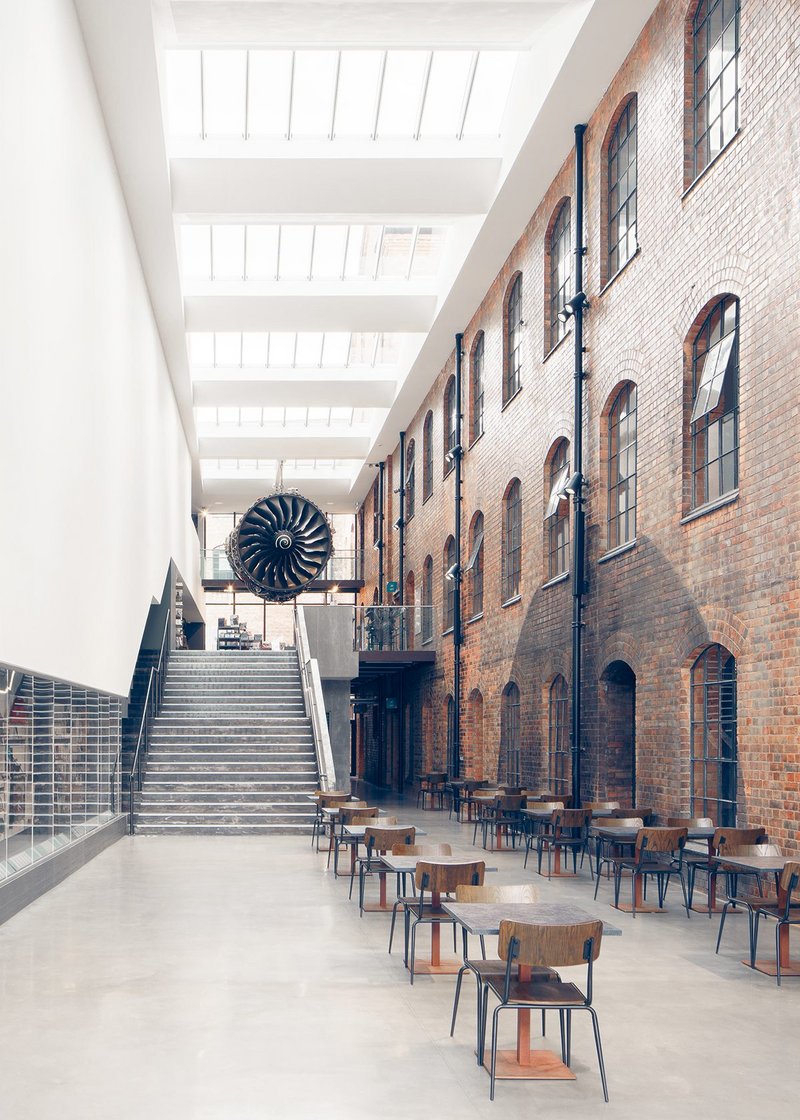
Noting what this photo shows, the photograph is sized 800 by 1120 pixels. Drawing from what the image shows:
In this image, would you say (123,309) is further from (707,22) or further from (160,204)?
(707,22)

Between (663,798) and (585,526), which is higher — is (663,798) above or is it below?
below

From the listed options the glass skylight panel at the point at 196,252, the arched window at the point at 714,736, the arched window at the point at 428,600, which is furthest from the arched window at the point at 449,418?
the arched window at the point at 714,736

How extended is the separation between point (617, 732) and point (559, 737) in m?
2.25

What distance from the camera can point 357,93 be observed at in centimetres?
1603

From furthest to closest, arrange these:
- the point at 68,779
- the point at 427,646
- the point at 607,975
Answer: the point at 427,646, the point at 68,779, the point at 607,975

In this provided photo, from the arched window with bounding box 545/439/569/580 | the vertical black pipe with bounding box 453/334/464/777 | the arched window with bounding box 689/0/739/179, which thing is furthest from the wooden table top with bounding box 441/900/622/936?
the vertical black pipe with bounding box 453/334/464/777

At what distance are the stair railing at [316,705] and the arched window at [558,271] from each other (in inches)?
254

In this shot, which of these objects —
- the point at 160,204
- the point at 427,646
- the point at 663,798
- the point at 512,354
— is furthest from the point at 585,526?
the point at 427,646

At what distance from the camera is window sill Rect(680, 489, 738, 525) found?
10.3 metres

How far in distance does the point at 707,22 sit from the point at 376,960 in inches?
358

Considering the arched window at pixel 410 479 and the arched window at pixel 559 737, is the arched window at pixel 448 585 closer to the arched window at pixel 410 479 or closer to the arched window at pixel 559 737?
the arched window at pixel 410 479

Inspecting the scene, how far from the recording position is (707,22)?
11.3 m

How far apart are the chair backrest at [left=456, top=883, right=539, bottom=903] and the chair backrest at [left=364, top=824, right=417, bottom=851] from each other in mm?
3173

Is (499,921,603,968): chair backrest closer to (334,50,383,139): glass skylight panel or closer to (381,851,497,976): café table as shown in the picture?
(381,851,497,976): café table
